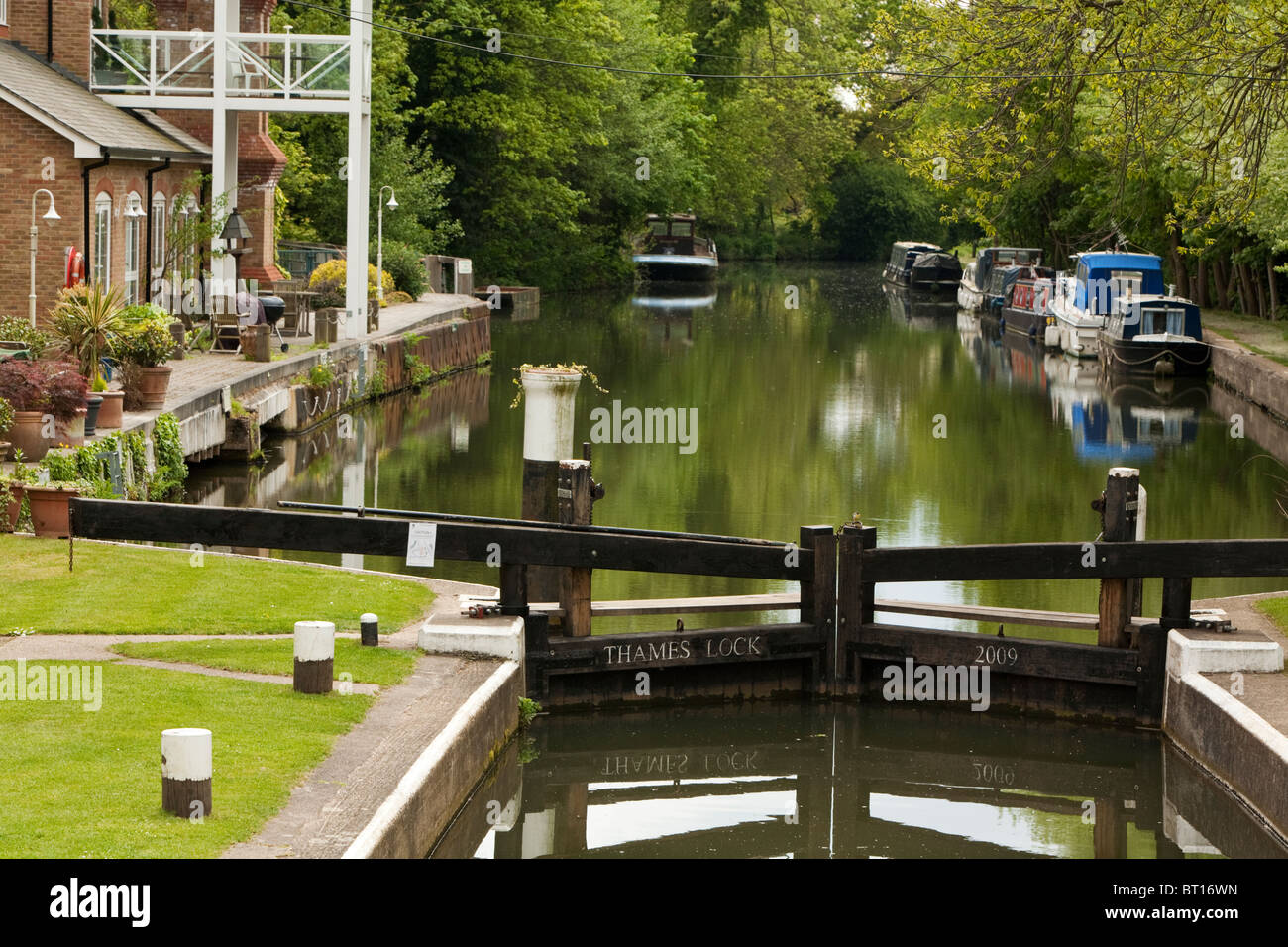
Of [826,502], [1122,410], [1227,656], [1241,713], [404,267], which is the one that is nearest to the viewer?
[1241,713]

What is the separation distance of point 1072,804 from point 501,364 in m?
31.8

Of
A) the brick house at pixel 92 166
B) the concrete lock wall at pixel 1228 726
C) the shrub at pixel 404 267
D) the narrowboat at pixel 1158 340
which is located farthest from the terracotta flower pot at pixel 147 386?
the narrowboat at pixel 1158 340

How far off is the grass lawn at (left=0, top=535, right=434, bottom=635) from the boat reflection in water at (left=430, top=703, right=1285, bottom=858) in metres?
2.02

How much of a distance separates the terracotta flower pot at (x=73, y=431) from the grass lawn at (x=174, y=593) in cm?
296

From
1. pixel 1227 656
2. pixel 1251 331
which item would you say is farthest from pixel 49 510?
pixel 1251 331

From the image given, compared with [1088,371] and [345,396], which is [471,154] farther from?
[345,396]

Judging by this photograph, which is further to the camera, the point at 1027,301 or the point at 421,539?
the point at 1027,301

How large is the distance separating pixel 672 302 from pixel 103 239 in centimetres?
3944

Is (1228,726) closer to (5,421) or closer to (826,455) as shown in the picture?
(5,421)

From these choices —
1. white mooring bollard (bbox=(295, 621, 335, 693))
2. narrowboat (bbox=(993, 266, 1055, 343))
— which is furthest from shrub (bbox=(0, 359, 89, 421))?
narrowboat (bbox=(993, 266, 1055, 343))

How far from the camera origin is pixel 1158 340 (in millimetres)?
44438

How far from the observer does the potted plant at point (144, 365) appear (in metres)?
23.4

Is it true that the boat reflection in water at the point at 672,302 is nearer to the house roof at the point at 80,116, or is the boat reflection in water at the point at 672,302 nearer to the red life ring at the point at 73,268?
the house roof at the point at 80,116

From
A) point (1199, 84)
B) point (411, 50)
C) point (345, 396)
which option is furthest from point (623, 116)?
point (1199, 84)
